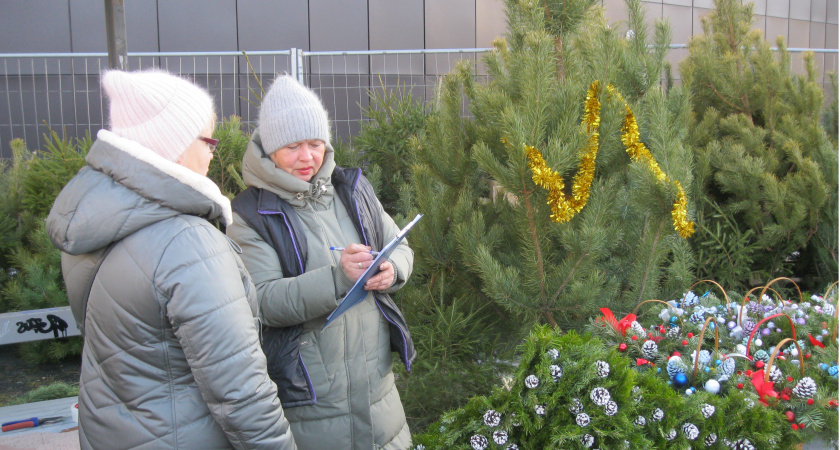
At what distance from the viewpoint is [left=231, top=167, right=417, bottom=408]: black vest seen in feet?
5.93

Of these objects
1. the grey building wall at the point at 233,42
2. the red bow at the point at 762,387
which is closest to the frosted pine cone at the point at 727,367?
the red bow at the point at 762,387

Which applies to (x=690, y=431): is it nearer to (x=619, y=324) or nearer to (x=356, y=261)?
(x=619, y=324)

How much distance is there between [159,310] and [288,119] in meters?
0.83

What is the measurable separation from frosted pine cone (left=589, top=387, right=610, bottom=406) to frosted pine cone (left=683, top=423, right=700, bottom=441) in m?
0.25

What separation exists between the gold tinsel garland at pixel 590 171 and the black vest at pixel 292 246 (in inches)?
23.2

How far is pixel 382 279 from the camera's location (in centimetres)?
188

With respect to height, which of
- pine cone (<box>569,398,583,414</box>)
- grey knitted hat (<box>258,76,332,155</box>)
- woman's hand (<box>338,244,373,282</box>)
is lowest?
pine cone (<box>569,398,583,414</box>)

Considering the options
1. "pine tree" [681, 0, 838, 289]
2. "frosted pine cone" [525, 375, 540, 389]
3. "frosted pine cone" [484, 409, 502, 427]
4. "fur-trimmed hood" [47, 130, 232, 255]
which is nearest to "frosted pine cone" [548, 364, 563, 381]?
→ "frosted pine cone" [525, 375, 540, 389]

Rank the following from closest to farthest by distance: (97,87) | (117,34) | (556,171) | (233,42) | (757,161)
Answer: (556,171) < (117,34) < (757,161) < (97,87) < (233,42)

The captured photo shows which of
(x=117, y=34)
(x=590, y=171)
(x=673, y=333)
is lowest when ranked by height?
(x=673, y=333)

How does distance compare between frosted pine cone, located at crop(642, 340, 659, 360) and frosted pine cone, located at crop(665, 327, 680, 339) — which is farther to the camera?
frosted pine cone, located at crop(665, 327, 680, 339)

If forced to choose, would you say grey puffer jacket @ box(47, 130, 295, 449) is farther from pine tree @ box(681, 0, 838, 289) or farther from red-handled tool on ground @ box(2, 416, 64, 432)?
pine tree @ box(681, 0, 838, 289)

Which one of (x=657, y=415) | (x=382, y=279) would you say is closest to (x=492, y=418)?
(x=657, y=415)

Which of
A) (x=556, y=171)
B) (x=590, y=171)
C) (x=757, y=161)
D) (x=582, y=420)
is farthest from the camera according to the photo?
(x=757, y=161)
